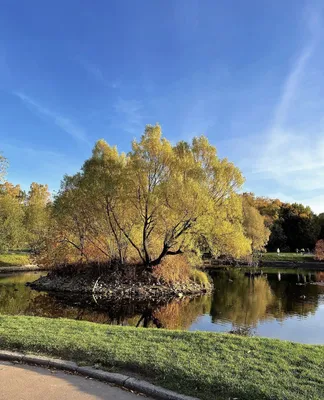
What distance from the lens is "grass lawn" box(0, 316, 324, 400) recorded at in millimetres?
5516

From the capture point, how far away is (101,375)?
241 inches

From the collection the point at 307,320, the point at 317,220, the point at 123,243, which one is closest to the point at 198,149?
the point at 123,243

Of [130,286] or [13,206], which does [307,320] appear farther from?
[13,206]

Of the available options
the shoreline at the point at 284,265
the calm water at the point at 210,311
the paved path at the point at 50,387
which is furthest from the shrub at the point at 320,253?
the paved path at the point at 50,387

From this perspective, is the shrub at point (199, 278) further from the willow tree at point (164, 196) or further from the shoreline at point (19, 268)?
the shoreline at point (19, 268)

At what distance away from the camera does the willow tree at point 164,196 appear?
78.7 ft

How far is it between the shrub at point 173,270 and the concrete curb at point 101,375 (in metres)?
18.9

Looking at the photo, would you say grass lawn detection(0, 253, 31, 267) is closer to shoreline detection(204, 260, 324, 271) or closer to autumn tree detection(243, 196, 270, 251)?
shoreline detection(204, 260, 324, 271)

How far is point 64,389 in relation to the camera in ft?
18.3

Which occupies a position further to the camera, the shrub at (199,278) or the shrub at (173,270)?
the shrub at (199,278)

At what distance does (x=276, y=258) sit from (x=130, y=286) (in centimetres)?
4096

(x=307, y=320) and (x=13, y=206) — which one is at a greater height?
(x=13, y=206)

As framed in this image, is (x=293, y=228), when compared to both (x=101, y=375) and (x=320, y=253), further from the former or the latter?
(x=101, y=375)

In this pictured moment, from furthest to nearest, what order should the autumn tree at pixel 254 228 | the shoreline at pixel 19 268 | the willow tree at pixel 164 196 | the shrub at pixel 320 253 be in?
the autumn tree at pixel 254 228 < the shrub at pixel 320 253 < the shoreline at pixel 19 268 < the willow tree at pixel 164 196
